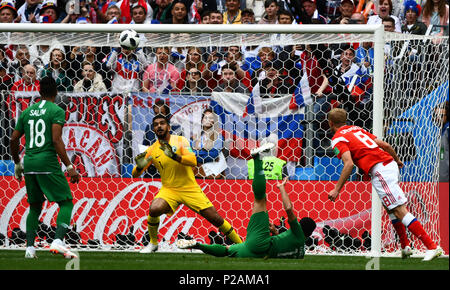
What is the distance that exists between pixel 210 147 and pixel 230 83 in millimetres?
965

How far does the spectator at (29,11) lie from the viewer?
1580 cm

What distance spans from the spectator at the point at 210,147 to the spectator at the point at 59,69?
1.97 m

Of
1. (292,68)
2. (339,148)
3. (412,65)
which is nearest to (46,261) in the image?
(339,148)

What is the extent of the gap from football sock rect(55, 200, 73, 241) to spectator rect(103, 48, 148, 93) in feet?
9.65

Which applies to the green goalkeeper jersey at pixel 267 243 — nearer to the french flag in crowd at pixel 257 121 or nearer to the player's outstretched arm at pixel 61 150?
the player's outstretched arm at pixel 61 150

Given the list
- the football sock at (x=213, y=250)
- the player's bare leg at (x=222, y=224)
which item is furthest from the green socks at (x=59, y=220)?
the player's bare leg at (x=222, y=224)

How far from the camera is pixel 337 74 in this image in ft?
37.7

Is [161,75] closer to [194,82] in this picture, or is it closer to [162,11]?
[194,82]

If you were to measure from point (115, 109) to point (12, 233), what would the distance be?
2214mm

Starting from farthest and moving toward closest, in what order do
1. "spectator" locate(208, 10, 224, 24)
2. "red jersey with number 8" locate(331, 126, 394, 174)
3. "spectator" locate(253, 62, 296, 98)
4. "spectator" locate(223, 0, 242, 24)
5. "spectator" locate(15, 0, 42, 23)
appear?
"spectator" locate(15, 0, 42, 23) < "spectator" locate(223, 0, 242, 24) < "spectator" locate(208, 10, 224, 24) < "spectator" locate(253, 62, 296, 98) < "red jersey with number 8" locate(331, 126, 394, 174)

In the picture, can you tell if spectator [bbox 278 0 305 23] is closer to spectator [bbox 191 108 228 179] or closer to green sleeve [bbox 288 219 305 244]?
spectator [bbox 191 108 228 179]

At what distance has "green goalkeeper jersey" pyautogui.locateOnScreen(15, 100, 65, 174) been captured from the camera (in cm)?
901

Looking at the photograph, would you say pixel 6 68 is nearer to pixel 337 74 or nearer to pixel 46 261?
pixel 46 261

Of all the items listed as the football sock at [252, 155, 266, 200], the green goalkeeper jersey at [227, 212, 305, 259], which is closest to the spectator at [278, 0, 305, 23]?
the football sock at [252, 155, 266, 200]
